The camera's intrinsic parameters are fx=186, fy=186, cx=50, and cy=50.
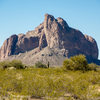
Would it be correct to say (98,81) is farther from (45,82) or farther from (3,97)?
Result: (3,97)

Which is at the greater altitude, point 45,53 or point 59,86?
point 45,53

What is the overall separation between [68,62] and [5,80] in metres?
24.7

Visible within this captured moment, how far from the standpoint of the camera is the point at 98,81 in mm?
18609

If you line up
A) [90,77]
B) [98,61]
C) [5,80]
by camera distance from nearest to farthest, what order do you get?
[5,80] → [90,77] → [98,61]

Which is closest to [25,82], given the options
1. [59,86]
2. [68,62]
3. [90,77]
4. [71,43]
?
[59,86]

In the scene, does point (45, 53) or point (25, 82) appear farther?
point (45, 53)

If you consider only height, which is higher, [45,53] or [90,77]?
[45,53]

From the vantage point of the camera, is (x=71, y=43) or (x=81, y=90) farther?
(x=71, y=43)

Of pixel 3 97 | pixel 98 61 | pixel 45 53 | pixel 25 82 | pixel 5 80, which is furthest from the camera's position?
pixel 98 61

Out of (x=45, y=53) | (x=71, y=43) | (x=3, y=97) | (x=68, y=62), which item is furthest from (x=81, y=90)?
(x=71, y=43)

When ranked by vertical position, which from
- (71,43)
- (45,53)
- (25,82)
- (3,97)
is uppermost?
(71,43)

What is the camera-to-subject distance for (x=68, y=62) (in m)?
39.1

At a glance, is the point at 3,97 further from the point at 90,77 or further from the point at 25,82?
the point at 90,77

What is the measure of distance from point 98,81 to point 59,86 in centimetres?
627
